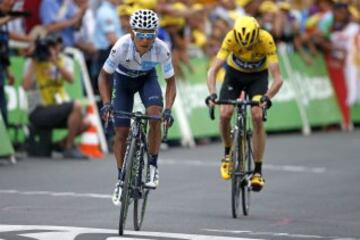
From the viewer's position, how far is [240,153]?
13086mm

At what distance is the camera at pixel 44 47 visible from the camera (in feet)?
60.1

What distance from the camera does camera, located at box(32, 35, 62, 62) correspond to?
1831 centimetres

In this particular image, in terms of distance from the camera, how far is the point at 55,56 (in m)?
18.5

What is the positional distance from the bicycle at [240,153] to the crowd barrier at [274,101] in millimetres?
5014

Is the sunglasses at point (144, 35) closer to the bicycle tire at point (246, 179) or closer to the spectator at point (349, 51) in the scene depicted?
the bicycle tire at point (246, 179)

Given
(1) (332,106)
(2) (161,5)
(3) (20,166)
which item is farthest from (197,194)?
(1) (332,106)


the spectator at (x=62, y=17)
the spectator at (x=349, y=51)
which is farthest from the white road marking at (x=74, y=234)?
the spectator at (x=349, y=51)

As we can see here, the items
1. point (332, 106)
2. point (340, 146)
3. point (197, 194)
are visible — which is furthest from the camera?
point (332, 106)

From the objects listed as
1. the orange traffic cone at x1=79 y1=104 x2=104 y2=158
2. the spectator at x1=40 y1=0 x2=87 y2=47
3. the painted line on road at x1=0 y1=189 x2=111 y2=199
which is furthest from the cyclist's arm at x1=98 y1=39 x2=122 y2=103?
the orange traffic cone at x1=79 y1=104 x2=104 y2=158

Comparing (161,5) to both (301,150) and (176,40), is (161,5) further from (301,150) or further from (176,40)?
(301,150)

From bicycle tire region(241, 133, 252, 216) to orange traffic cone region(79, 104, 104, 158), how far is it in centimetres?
610

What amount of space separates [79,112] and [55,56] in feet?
3.03

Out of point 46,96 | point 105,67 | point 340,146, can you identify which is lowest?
point 340,146

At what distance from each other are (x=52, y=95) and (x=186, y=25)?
4.15 metres
